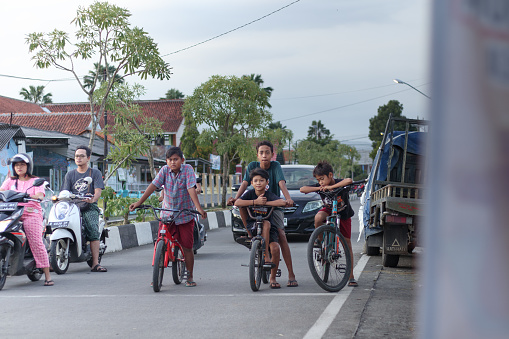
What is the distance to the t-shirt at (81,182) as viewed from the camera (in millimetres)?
9461

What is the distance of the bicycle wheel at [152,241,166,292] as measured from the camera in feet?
24.1

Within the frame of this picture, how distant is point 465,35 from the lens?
80cm

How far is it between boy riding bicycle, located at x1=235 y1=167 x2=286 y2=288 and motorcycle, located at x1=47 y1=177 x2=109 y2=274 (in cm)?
282

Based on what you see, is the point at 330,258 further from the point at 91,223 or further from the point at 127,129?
the point at 127,129

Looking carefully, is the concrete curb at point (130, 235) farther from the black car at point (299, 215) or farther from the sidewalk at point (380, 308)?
the sidewalk at point (380, 308)

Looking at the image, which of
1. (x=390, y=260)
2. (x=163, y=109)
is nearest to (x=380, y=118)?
(x=163, y=109)

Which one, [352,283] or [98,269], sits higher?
[352,283]

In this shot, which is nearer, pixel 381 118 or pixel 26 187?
pixel 26 187

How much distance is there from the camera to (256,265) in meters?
7.46

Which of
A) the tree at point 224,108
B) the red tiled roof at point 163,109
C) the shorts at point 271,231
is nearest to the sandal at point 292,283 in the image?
the shorts at point 271,231

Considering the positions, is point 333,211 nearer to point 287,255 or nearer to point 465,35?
point 287,255

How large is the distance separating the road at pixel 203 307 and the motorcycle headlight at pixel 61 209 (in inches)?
33.3

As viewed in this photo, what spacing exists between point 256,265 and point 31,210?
306 cm

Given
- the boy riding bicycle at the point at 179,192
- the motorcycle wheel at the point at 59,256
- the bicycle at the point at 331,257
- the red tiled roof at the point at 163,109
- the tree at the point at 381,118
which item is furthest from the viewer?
the tree at the point at 381,118
